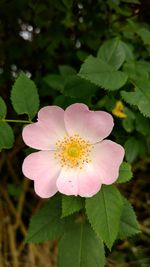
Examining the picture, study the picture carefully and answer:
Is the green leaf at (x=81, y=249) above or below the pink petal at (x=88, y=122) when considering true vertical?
below

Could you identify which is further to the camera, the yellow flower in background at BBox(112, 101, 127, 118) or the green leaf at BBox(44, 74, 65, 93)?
the green leaf at BBox(44, 74, 65, 93)

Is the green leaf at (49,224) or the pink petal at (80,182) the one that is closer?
the pink petal at (80,182)

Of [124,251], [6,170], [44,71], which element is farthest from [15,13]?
[124,251]

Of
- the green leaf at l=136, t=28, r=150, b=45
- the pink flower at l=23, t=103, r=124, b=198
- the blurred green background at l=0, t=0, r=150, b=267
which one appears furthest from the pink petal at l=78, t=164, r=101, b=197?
the green leaf at l=136, t=28, r=150, b=45

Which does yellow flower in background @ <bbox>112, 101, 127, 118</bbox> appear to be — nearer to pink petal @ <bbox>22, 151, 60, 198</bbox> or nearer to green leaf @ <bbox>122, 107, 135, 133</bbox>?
green leaf @ <bbox>122, 107, 135, 133</bbox>

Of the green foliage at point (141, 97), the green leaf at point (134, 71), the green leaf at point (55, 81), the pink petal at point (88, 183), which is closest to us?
the pink petal at point (88, 183)

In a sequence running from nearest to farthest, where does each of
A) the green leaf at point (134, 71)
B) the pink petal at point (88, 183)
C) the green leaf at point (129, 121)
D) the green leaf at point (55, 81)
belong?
the pink petal at point (88, 183) < the green leaf at point (134, 71) < the green leaf at point (129, 121) < the green leaf at point (55, 81)

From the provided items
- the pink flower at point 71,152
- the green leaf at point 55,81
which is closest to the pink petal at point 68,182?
the pink flower at point 71,152

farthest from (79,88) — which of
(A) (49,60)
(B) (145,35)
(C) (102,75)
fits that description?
(A) (49,60)

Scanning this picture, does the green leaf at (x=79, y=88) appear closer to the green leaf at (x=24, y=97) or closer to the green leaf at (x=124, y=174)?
the green leaf at (x=24, y=97)

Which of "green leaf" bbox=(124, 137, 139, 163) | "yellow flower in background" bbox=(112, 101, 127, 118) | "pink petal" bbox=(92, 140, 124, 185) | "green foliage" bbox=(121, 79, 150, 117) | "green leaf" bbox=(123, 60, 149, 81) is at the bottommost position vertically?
"green leaf" bbox=(124, 137, 139, 163)
